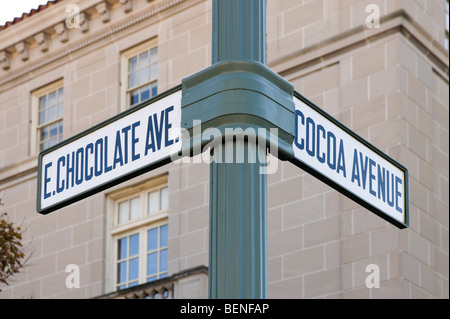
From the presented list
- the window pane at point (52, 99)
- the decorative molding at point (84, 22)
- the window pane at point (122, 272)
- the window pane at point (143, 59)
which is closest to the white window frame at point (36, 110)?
the window pane at point (52, 99)

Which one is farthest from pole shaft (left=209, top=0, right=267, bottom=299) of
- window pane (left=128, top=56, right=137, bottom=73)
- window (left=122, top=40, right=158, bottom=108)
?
window pane (left=128, top=56, right=137, bottom=73)

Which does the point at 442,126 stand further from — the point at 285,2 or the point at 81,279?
the point at 81,279

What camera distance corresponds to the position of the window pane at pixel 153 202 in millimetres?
21547

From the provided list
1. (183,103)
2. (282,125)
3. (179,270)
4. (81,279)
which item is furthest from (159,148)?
(81,279)

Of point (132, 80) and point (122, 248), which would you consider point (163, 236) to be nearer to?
point (122, 248)

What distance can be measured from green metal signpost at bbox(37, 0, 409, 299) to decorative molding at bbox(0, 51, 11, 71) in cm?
2005

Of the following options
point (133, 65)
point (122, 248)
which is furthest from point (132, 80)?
point (122, 248)

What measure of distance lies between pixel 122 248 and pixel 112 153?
1663 centimetres

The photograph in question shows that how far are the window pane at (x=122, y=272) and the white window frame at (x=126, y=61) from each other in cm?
328

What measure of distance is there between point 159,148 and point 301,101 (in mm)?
738

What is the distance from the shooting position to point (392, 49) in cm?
1903

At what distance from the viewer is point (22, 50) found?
2500 cm

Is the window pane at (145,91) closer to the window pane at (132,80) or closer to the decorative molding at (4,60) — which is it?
the window pane at (132,80)

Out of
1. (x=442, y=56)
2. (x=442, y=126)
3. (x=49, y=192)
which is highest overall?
(x=442, y=56)
